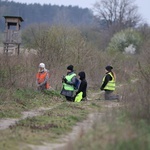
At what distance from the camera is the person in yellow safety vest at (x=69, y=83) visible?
62.5ft

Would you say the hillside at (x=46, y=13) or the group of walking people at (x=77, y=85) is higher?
the hillside at (x=46, y=13)

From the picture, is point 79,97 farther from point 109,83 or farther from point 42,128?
point 42,128

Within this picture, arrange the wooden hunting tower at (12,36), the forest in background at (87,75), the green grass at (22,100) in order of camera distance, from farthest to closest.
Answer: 1. the wooden hunting tower at (12,36)
2. the green grass at (22,100)
3. the forest in background at (87,75)

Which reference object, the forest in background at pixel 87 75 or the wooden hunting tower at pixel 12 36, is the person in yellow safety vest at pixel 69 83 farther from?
the wooden hunting tower at pixel 12 36

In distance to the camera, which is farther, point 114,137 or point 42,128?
point 42,128

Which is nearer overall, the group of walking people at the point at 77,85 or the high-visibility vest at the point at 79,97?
the group of walking people at the point at 77,85

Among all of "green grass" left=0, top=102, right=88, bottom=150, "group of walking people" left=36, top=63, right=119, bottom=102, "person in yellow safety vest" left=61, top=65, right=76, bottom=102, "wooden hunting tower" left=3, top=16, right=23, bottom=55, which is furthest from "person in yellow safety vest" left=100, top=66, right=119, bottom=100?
"wooden hunting tower" left=3, top=16, right=23, bottom=55

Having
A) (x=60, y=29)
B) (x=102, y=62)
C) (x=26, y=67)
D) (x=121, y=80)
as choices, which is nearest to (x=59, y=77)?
(x=26, y=67)

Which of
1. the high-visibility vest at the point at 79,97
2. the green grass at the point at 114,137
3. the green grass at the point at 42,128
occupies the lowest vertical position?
the green grass at the point at 42,128

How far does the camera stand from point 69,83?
19.1 m

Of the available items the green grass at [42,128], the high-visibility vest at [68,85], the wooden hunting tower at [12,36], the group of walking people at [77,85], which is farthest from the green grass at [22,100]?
the wooden hunting tower at [12,36]

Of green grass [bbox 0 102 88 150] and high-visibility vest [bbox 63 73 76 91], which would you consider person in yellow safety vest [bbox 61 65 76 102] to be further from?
green grass [bbox 0 102 88 150]

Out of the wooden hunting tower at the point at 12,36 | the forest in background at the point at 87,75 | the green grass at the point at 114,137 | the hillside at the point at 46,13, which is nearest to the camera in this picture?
the green grass at the point at 114,137

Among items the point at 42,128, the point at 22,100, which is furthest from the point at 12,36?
the point at 42,128
